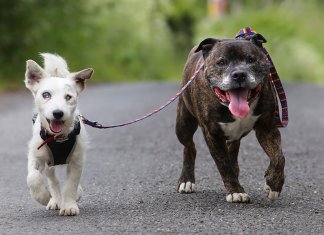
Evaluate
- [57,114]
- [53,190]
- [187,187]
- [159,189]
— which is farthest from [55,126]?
[187,187]

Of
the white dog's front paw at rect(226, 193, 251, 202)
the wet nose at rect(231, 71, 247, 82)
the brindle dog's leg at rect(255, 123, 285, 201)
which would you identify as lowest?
the white dog's front paw at rect(226, 193, 251, 202)

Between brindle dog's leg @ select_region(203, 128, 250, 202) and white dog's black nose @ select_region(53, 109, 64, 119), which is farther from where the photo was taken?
brindle dog's leg @ select_region(203, 128, 250, 202)

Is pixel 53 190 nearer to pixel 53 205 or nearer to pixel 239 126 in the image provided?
pixel 53 205

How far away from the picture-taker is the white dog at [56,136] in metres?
6.08

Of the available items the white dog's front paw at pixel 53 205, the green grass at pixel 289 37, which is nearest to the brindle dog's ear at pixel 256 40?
the white dog's front paw at pixel 53 205

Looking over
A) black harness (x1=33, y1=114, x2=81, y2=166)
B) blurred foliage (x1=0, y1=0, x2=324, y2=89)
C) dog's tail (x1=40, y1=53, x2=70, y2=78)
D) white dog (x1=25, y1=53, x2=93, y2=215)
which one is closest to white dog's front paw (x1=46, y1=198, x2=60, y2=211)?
white dog (x1=25, y1=53, x2=93, y2=215)

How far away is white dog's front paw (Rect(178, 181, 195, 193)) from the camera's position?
23.8 ft

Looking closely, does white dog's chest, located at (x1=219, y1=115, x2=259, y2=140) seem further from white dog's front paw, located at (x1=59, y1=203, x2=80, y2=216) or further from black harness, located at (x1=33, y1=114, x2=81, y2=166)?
white dog's front paw, located at (x1=59, y1=203, x2=80, y2=216)

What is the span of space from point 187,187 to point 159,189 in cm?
27

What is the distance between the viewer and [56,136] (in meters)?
6.32

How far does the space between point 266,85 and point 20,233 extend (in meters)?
2.40

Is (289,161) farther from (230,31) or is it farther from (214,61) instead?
(230,31)

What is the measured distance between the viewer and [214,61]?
648 cm

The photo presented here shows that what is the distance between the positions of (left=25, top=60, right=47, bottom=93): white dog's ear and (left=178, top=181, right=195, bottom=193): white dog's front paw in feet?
5.75
